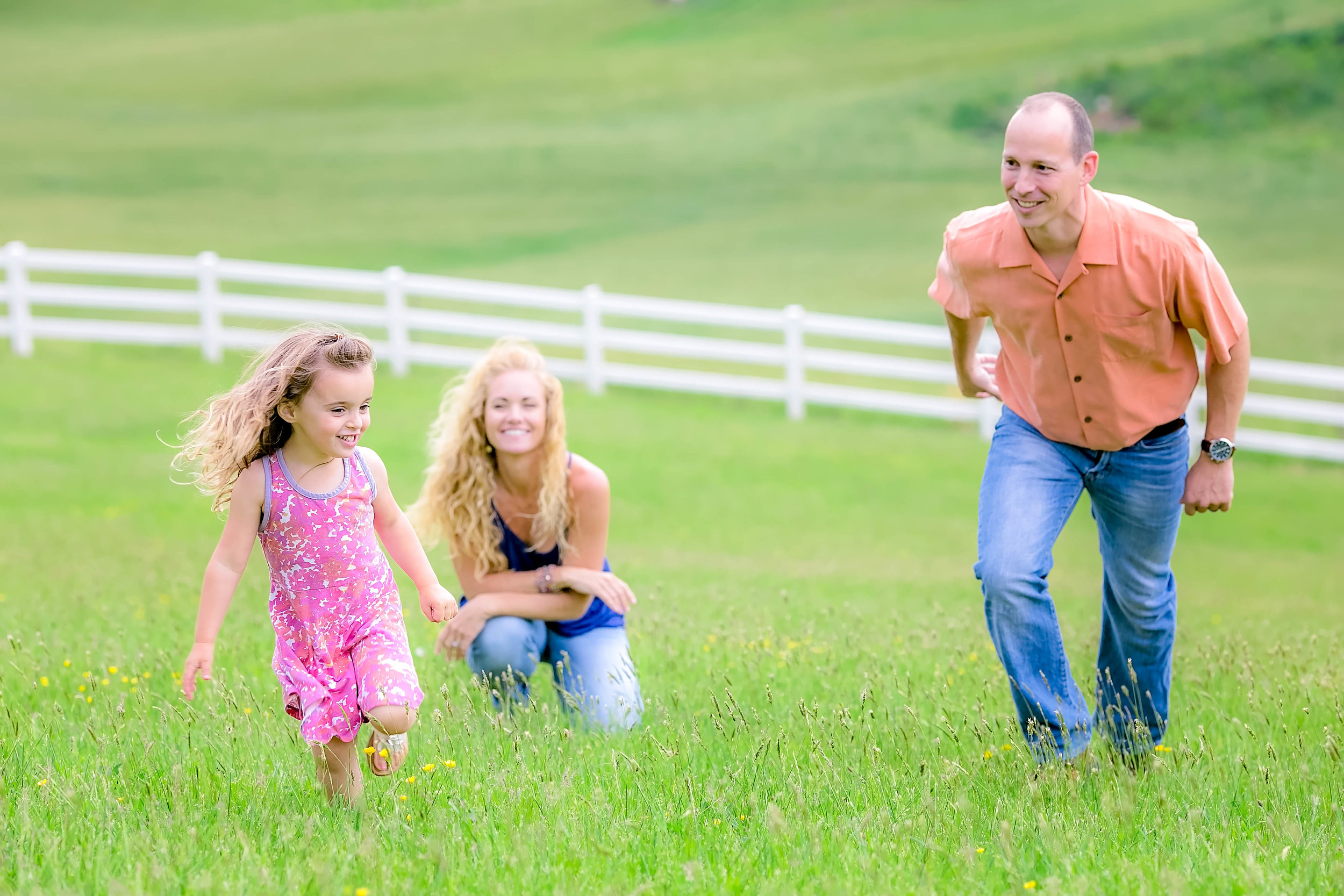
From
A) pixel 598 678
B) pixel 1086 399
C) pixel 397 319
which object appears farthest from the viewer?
pixel 397 319

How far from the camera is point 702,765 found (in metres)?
3.93

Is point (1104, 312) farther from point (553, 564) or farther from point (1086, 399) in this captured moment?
point (553, 564)

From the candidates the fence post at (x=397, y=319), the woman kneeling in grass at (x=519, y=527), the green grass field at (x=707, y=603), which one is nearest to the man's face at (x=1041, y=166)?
the green grass field at (x=707, y=603)

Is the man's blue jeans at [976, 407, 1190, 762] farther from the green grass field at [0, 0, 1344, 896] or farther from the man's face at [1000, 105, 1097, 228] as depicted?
the man's face at [1000, 105, 1097, 228]

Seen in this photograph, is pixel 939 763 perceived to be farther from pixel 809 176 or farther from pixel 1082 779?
pixel 809 176

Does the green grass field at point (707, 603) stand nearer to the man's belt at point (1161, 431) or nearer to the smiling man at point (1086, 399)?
the smiling man at point (1086, 399)

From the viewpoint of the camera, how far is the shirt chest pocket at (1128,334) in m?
3.97

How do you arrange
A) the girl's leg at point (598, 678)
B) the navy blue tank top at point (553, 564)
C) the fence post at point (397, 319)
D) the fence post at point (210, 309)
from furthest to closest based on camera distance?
the fence post at point (210, 309) → the fence post at point (397, 319) → the navy blue tank top at point (553, 564) → the girl's leg at point (598, 678)

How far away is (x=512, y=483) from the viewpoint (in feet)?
16.7

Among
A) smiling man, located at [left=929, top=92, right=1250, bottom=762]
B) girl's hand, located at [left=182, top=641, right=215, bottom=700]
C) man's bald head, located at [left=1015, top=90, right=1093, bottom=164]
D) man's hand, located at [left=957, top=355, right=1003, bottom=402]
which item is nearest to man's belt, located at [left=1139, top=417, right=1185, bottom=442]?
smiling man, located at [left=929, top=92, right=1250, bottom=762]

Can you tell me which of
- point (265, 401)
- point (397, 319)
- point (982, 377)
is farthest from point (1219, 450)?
point (397, 319)

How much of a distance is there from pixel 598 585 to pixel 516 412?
2.18 feet

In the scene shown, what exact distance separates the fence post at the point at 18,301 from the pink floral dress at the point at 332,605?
47.6 feet

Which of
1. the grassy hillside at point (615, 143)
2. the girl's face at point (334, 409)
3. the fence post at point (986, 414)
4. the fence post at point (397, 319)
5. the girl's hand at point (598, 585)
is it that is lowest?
the girl's hand at point (598, 585)
